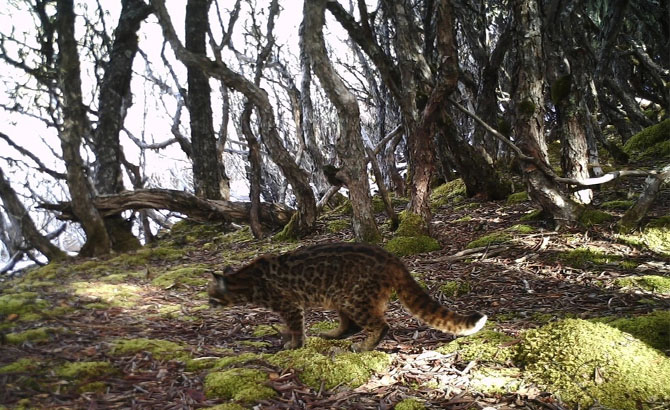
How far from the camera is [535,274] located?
20.5ft

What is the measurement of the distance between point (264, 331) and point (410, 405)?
2.56m

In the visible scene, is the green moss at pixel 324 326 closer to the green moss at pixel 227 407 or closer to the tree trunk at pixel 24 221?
the green moss at pixel 227 407

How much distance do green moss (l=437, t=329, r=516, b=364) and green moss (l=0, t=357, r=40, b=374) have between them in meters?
3.38

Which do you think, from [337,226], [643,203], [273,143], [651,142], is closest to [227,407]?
[643,203]

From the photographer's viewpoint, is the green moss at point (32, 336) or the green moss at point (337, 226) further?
the green moss at point (337, 226)

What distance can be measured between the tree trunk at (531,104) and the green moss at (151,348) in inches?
228

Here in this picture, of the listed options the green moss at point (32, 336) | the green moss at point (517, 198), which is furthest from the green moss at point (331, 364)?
the green moss at point (517, 198)

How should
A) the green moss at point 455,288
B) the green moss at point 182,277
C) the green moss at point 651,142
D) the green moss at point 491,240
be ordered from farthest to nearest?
the green moss at point 651,142 → the green moss at point 182,277 → the green moss at point 491,240 → the green moss at point 455,288

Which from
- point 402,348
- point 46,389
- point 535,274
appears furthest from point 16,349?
point 535,274

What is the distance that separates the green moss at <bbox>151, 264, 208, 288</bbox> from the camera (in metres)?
8.03

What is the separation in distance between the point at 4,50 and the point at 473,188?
499 inches

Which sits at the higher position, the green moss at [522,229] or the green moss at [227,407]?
the green moss at [522,229]

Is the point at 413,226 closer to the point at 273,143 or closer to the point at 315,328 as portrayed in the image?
the point at 315,328

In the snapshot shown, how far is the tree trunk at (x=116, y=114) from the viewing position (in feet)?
39.7
